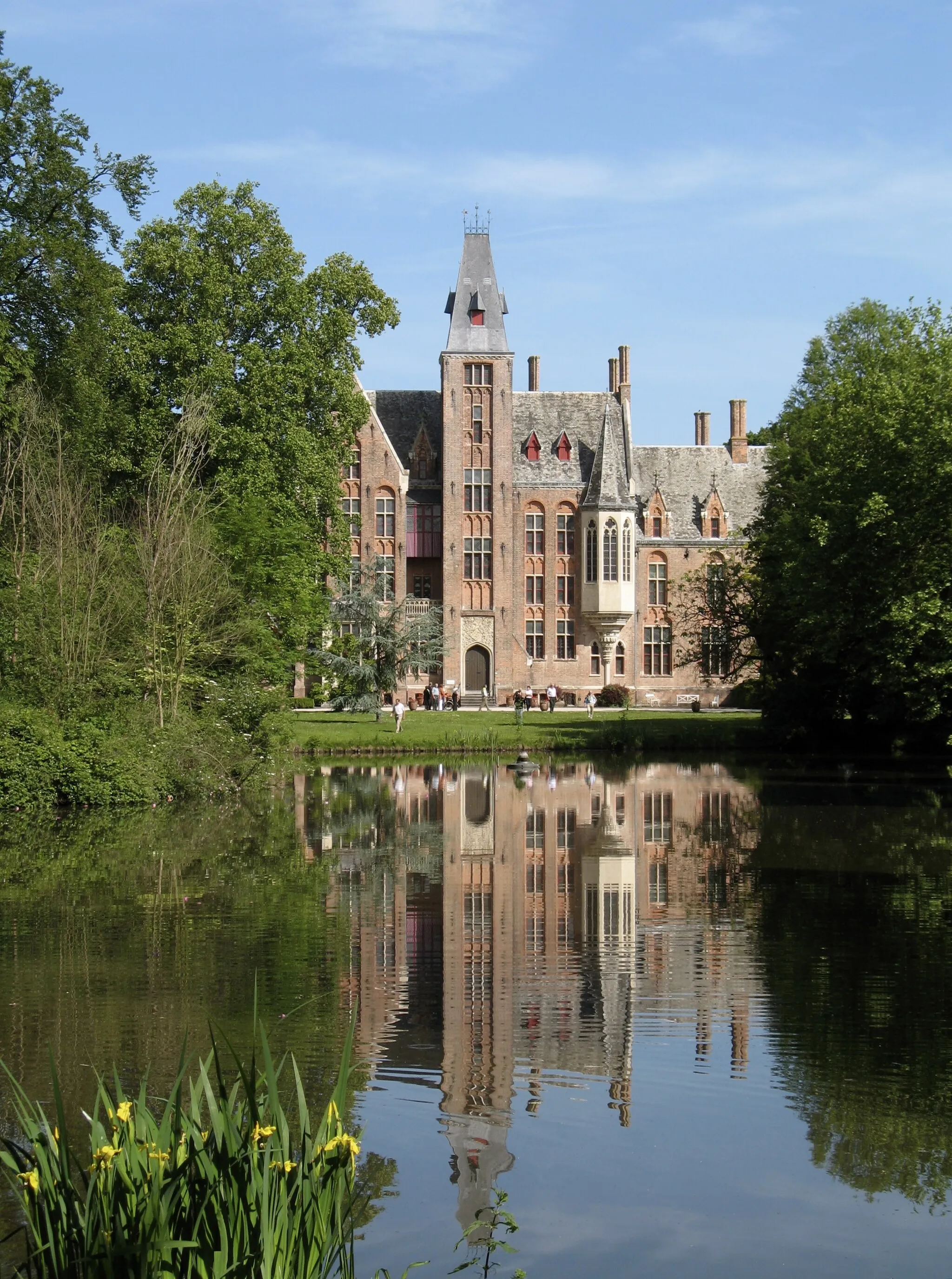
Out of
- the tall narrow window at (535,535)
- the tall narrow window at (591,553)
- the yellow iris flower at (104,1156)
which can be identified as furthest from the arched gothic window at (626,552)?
the yellow iris flower at (104,1156)

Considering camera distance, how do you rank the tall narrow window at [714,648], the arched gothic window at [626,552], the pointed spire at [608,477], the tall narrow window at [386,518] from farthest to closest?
the arched gothic window at [626,552] → the pointed spire at [608,477] → the tall narrow window at [386,518] → the tall narrow window at [714,648]

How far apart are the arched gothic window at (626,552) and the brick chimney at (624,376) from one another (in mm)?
6889

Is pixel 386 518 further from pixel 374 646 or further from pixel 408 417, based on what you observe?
pixel 374 646

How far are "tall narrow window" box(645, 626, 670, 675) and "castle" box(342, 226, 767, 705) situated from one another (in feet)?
0.30

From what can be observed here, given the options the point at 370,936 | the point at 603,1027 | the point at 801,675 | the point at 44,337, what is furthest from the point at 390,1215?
the point at 801,675

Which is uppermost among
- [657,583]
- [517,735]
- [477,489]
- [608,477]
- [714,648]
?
[608,477]

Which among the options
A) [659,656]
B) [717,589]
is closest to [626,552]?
[659,656]

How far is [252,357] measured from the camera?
43094 millimetres

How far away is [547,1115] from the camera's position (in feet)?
28.9

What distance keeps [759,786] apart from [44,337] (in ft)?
58.9

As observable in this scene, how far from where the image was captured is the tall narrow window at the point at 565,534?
70938mm

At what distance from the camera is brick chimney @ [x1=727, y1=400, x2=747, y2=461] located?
7719 centimetres

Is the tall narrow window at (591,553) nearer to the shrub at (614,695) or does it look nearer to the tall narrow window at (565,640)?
the tall narrow window at (565,640)

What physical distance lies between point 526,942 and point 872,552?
966 inches
